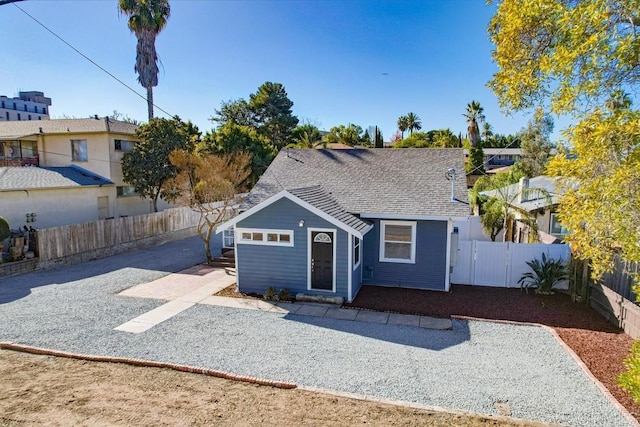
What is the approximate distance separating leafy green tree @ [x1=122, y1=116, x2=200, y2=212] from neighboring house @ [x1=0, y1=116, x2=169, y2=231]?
3.67 ft

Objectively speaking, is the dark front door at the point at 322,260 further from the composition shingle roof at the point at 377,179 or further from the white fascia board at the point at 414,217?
the white fascia board at the point at 414,217

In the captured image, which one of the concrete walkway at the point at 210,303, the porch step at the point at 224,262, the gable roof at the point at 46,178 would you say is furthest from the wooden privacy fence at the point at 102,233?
the porch step at the point at 224,262

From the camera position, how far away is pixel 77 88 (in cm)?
2128

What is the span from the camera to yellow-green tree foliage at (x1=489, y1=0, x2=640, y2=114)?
5.27m

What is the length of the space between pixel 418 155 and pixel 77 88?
1954 cm

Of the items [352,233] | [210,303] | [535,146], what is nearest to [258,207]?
[352,233]

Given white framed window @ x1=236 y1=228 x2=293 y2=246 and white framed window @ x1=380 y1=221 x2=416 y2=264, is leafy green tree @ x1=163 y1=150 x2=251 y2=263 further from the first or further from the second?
white framed window @ x1=380 y1=221 x2=416 y2=264

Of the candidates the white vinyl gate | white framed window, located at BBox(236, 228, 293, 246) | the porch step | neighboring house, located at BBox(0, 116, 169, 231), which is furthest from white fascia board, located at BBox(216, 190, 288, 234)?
neighboring house, located at BBox(0, 116, 169, 231)

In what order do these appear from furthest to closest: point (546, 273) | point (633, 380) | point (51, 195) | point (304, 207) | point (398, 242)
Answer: point (51, 195)
point (398, 242)
point (546, 273)
point (304, 207)
point (633, 380)

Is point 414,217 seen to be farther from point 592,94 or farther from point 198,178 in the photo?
point 198,178

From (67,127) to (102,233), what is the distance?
10761mm

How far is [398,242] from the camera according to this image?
43.1 ft

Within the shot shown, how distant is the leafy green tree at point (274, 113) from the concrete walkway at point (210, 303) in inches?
1525

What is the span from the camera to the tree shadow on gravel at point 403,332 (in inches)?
350
